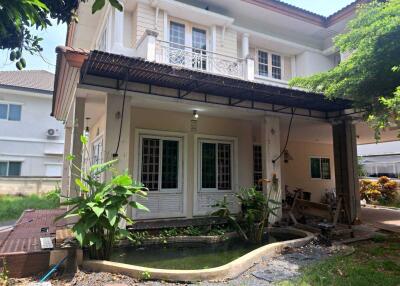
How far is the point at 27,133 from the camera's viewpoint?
22859 millimetres

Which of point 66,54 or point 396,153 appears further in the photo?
point 396,153

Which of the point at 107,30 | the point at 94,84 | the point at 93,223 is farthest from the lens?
the point at 107,30

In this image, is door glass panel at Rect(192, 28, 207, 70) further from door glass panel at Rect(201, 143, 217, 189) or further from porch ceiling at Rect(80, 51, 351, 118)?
porch ceiling at Rect(80, 51, 351, 118)

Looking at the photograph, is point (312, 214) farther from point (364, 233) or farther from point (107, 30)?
point (107, 30)

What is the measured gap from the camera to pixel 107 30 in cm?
1197

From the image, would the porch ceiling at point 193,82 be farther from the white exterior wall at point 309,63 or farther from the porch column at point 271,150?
the white exterior wall at point 309,63

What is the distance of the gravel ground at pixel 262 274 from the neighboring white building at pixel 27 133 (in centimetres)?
2021

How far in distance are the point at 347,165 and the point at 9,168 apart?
22.3 m

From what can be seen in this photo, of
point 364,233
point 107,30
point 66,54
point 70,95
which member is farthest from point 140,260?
point 107,30

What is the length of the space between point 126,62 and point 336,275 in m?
5.80

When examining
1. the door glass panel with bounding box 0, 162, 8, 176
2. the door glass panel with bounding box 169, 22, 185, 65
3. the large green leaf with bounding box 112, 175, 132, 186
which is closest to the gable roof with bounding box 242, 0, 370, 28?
the door glass panel with bounding box 169, 22, 185, 65

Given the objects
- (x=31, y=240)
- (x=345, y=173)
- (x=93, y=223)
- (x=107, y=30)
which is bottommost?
(x=31, y=240)

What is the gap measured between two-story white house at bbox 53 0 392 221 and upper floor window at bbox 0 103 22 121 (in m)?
10.7

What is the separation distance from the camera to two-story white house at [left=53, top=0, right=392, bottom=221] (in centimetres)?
749
